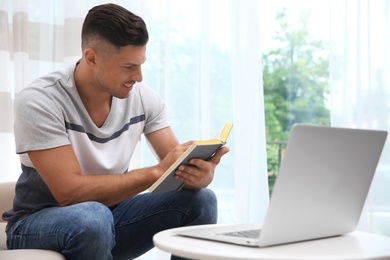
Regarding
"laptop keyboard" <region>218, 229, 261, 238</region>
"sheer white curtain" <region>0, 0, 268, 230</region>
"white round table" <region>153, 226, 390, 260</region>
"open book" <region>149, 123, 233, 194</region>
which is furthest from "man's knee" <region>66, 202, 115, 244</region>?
"sheer white curtain" <region>0, 0, 268, 230</region>

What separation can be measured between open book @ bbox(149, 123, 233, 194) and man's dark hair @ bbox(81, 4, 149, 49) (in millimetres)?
425

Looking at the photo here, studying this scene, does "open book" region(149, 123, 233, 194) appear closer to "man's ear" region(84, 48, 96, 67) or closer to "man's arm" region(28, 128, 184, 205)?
"man's arm" region(28, 128, 184, 205)

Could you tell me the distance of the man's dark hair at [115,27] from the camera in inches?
72.2

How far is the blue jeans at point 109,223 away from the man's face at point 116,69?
14.0 inches

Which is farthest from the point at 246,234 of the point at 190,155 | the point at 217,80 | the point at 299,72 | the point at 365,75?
the point at 299,72

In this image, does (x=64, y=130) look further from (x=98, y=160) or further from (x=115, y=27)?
(x=115, y=27)

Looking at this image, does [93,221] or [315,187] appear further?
[93,221]

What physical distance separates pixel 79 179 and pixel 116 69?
40 cm

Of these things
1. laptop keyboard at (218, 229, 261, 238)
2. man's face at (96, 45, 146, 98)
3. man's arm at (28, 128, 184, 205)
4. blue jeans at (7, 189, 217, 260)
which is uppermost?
man's face at (96, 45, 146, 98)

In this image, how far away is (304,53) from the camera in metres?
4.05

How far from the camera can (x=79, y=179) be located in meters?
1.65

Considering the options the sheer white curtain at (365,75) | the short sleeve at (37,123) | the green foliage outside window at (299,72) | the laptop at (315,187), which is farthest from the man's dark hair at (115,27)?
the green foliage outside window at (299,72)

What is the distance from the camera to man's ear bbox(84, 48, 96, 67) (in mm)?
1873

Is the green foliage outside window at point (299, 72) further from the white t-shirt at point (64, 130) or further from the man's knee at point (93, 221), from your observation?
the man's knee at point (93, 221)
